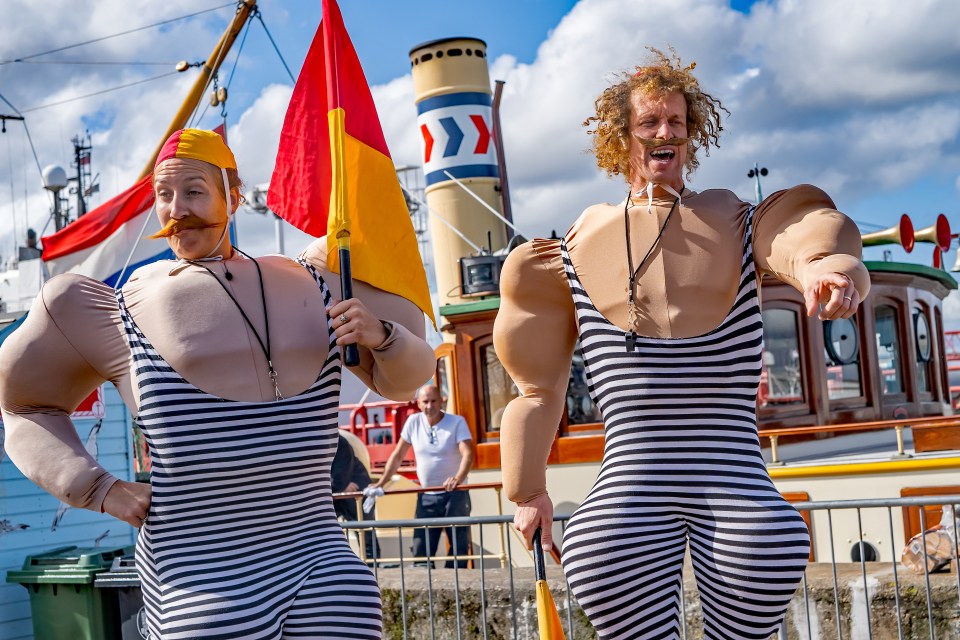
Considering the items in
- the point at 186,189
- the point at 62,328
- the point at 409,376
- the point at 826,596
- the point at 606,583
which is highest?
the point at 186,189

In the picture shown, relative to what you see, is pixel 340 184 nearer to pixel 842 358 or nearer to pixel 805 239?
pixel 805 239

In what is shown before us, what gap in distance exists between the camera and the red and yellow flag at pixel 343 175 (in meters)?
2.70

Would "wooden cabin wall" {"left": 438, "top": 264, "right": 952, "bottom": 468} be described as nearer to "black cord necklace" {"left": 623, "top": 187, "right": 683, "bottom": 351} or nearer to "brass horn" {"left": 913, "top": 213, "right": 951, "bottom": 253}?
"brass horn" {"left": 913, "top": 213, "right": 951, "bottom": 253}

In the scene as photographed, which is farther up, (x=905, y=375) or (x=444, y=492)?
(x=905, y=375)

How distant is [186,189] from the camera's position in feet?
8.39

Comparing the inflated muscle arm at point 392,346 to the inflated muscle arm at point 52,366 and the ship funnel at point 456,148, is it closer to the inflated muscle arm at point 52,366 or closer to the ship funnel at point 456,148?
the inflated muscle arm at point 52,366

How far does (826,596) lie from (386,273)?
2825 millimetres

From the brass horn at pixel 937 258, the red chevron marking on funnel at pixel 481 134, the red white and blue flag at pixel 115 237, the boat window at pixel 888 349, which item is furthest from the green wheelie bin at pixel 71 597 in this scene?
the red chevron marking on funnel at pixel 481 134

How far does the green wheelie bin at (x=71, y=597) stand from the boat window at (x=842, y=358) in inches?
220

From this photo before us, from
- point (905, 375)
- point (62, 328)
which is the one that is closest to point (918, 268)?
point (905, 375)

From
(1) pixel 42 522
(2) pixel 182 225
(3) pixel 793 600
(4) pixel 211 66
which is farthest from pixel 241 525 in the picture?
(4) pixel 211 66

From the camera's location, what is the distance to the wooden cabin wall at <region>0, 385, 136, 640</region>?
6383mm

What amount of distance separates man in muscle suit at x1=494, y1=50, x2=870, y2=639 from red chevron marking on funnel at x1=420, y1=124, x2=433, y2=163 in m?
10.5

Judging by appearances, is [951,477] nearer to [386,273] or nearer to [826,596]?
[826,596]
